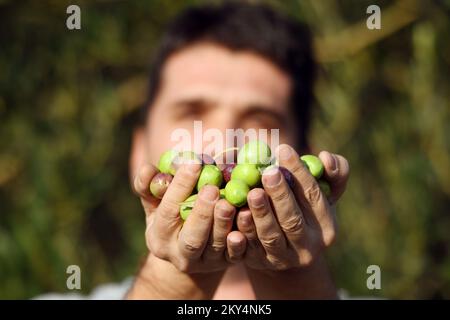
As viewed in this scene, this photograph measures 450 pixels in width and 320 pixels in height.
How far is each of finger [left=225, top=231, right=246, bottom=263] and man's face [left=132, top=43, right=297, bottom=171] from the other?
0.69 m

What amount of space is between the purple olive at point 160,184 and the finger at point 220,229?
0.11m

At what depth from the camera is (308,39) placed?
2.48 m

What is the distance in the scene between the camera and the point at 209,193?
1.12m

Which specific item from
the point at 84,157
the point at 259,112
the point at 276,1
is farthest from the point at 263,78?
the point at 84,157

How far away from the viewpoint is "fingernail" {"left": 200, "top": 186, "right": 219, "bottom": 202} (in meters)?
1.12

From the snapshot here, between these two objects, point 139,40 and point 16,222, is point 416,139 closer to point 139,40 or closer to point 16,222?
point 139,40

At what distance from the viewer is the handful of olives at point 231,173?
114 centimetres

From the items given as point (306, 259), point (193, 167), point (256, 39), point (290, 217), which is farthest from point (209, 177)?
point (256, 39)

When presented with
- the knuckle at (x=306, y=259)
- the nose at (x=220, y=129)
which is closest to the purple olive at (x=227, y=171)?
the knuckle at (x=306, y=259)

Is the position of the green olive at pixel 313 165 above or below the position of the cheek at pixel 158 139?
below

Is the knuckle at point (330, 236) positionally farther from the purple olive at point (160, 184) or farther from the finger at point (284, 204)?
the purple olive at point (160, 184)

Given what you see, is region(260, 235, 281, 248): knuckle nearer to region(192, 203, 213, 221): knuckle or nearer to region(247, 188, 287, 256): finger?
region(247, 188, 287, 256): finger

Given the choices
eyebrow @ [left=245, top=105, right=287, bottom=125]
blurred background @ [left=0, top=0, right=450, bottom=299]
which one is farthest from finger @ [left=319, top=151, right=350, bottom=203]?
blurred background @ [left=0, top=0, right=450, bottom=299]

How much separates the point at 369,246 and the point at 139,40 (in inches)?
53.8
